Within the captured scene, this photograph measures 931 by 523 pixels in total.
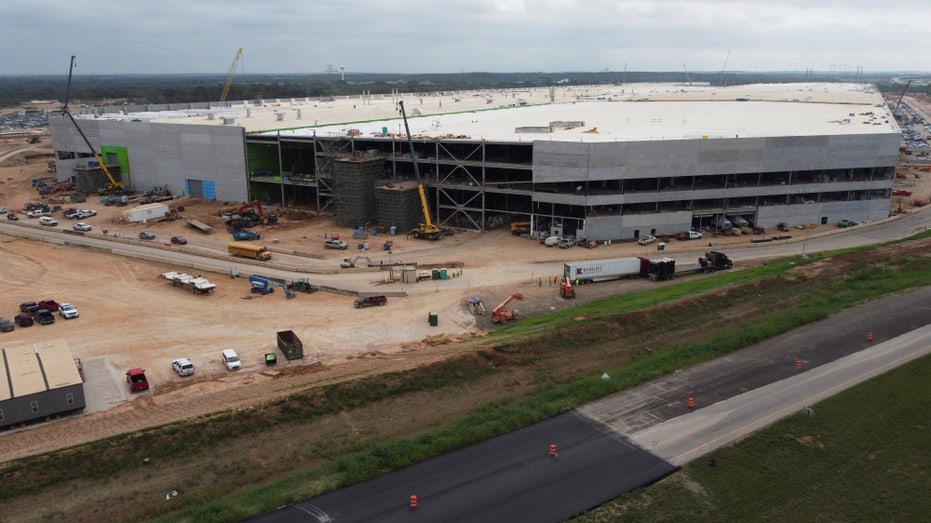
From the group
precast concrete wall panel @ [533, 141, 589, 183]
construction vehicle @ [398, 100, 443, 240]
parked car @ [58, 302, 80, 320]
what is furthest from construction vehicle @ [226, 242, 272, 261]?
precast concrete wall panel @ [533, 141, 589, 183]

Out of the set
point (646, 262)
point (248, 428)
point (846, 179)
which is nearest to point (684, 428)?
point (248, 428)

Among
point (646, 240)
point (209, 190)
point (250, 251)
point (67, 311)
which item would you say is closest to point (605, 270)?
point (646, 240)

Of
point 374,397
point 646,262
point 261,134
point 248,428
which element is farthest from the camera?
point 261,134

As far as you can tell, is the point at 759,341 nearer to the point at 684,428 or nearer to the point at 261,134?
the point at 684,428

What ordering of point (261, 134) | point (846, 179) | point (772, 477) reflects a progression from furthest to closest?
point (261, 134)
point (846, 179)
point (772, 477)

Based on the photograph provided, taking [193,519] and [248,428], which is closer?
[193,519]

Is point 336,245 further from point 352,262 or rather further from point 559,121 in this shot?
point 559,121
